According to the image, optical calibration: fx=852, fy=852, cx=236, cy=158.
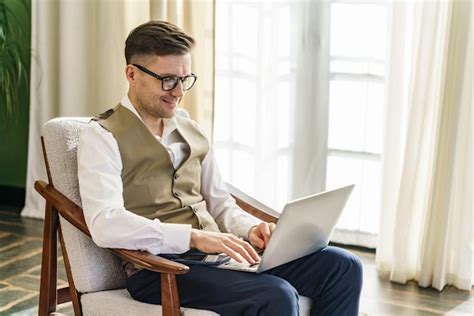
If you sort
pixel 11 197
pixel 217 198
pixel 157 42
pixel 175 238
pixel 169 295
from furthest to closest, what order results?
1. pixel 11 197
2. pixel 217 198
3. pixel 157 42
4. pixel 175 238
5. pixel 169 295

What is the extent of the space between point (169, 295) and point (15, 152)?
2769 mm

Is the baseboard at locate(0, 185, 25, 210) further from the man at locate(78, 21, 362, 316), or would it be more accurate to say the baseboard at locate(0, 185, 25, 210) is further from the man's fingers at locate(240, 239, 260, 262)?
the man's fingers at locate(240, 239, 260, 262)

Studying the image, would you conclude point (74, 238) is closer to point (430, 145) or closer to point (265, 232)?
point (265, 232)

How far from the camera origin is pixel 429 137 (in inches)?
138

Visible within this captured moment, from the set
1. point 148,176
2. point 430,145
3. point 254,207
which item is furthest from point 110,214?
point 430,145

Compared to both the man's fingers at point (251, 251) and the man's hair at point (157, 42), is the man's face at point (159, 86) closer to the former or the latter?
the man's hair at point (157, 42)

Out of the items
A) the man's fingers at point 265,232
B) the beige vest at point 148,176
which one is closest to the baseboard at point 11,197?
the beige vest at point 148,176

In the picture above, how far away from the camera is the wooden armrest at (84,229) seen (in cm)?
212

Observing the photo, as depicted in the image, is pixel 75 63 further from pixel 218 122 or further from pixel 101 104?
pixel 218 122

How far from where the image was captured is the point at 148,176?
241cm

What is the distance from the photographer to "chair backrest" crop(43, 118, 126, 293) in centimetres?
241

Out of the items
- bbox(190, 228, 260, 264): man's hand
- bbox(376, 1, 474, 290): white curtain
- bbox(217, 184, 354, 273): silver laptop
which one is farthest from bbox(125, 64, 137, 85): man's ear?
bbox(376, 1, 474, 290): white curtain

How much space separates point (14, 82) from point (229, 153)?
123 centimetres

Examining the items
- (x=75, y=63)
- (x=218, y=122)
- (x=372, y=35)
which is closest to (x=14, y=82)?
(x=75, y=63)
